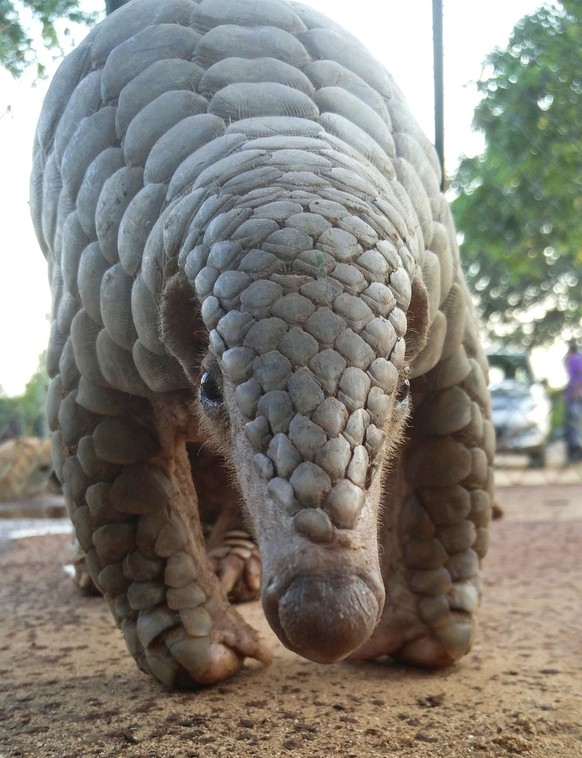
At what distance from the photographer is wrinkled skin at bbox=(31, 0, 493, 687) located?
1662 millimetres

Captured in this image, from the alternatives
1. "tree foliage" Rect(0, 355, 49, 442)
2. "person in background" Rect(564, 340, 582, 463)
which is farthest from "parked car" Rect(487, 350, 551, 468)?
"tree foliage" Rect(0, 355, 49, 442)

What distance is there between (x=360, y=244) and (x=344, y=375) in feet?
1.03

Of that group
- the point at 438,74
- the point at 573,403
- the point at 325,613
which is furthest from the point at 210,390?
the point at 573,403

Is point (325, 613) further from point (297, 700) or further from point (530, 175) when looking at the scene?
point (530, 175)

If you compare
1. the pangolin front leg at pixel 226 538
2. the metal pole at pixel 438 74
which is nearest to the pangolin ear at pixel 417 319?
the pangolin front leg at pixel 226 538

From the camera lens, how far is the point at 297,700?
8.46ft

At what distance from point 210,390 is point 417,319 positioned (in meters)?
0.50

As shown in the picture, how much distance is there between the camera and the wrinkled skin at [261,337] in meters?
1.66

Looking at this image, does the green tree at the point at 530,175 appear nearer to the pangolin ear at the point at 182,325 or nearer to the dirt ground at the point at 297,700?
the dirt ground at the point at 297,700

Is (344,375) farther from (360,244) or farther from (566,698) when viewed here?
(566,698)

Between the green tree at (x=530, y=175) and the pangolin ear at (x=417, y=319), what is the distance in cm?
612

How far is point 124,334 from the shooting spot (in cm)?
242

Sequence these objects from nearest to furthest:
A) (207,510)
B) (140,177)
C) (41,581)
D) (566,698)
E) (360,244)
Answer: (360,244)
(140,177)
(566,698)
(207,510)
(41,581)

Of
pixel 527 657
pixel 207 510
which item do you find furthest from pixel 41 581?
pixel 527 657
